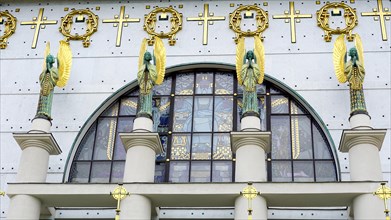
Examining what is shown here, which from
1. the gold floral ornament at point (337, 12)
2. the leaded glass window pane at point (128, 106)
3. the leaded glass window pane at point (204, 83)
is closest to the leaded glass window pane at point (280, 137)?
the leaded glass window pane at point (204, 83)

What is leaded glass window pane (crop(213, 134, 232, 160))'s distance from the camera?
655 inches

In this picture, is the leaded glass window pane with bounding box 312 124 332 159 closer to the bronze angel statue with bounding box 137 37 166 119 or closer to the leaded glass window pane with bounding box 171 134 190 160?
the leaded glass window pane with bounding box 171 134 190 160

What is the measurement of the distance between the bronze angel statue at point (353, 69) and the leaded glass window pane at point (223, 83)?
8.00 ft

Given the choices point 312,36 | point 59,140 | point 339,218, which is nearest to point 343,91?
point 312,36

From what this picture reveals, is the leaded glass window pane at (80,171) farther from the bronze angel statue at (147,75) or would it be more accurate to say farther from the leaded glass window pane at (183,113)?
the leaded glass window pane at (183,113)

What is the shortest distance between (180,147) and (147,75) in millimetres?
1906

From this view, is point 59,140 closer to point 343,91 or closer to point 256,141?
point 256,141

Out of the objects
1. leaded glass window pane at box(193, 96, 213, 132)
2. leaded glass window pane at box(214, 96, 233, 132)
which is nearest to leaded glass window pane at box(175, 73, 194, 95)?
leaded glass window pane at box(193, 96, 213, 132)

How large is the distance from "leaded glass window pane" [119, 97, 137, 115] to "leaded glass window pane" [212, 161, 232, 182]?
241 cm

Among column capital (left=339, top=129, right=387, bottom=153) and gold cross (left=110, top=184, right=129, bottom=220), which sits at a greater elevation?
column capital (left=339, top=129, right=387, bottom=153)

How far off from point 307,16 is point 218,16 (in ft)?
7.06

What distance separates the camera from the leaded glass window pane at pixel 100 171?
16.6 m

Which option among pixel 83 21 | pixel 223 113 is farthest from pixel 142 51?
pixel 83 21

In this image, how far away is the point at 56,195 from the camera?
1472 cm
